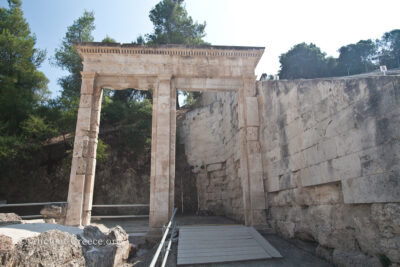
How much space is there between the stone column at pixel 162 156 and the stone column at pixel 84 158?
199 cm

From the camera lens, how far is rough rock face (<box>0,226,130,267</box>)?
10.0 feet

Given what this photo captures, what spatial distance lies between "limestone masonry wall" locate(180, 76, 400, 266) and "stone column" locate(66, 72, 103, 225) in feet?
17.8

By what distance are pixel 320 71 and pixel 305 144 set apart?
1012 inches

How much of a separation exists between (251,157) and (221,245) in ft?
10.4

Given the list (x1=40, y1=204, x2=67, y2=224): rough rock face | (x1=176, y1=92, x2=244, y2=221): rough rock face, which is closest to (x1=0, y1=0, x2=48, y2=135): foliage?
(x1=40, y1=204, x2=67, y2=224): rough rock face

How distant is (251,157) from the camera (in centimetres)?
815

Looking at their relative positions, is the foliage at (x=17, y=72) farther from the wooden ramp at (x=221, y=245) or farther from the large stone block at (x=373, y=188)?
the large stone block at (x=373, y=188)

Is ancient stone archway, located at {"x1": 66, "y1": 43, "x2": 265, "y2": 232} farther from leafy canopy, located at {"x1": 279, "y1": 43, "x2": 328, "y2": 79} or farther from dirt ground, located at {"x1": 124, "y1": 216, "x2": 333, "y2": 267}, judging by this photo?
leafy canopy, located at {"x1": 279, "y1": 43, "x2": 328, "y2": 79}

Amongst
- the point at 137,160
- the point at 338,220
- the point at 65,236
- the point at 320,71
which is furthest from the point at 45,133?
the point at 320,71

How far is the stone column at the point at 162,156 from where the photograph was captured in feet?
24.8

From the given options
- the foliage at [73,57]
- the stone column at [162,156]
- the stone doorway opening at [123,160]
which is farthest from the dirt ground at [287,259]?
the foliage at [73,57]

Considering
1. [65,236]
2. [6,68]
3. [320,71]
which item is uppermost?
[320,71]

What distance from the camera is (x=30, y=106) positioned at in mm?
15305

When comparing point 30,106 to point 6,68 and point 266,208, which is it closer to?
point 6,68
